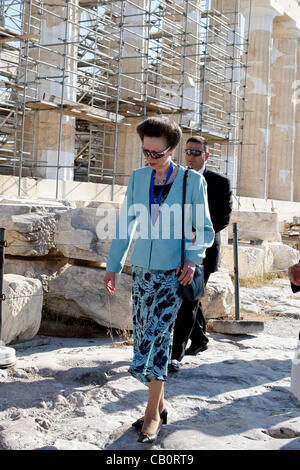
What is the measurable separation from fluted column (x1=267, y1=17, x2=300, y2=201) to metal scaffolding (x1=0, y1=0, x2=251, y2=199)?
332 centimetres

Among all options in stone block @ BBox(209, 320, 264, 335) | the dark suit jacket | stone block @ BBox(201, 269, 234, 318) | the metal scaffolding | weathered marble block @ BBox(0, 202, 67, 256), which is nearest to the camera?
the dark suit jacket

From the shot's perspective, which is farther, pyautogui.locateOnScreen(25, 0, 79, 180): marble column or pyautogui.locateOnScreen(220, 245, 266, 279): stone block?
pyautogui.locateOnScreen(25, 0, 79, 180): marble column

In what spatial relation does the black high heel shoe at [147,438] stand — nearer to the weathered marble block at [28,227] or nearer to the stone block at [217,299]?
the weathered marble block at [28,227]

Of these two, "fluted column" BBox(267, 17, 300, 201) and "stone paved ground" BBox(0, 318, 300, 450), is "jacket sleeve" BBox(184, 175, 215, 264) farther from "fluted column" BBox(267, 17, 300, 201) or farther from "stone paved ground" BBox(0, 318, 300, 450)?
"fluted column" BBox(267, 17, 300, 201)

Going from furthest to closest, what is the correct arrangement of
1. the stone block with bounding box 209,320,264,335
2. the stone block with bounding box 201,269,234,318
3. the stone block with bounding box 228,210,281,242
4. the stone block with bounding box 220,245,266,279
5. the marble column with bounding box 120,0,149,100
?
the marble column with bounding box 120,0,149,100
the stone block with bounding box 228,210,281,242
the stone block with bounding box 220,245,266,279
the stone block with bounding box 201,269,234,318
the stone block with bounding box 209,320,264,335

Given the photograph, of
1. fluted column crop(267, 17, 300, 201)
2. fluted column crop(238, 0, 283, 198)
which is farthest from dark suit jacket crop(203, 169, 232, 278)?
fluted column crop(267, 17, 300, 201)

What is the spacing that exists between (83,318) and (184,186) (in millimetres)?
3264

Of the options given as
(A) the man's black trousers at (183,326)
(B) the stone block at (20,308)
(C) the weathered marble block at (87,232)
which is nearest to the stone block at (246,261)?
(C) the weathered marble block at (87,232)

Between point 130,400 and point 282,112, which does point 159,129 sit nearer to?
point 130,400

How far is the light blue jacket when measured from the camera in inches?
121

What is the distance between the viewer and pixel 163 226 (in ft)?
10.2

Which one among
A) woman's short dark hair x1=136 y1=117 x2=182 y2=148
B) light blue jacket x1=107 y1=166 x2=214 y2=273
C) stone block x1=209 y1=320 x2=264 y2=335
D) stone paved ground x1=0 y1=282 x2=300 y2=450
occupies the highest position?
woman's short dark hair x1=136 y1=117 x2=182 y2=148

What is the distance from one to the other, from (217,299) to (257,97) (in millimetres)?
19114

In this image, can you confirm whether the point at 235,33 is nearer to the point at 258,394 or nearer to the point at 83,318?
the point at 83,318
